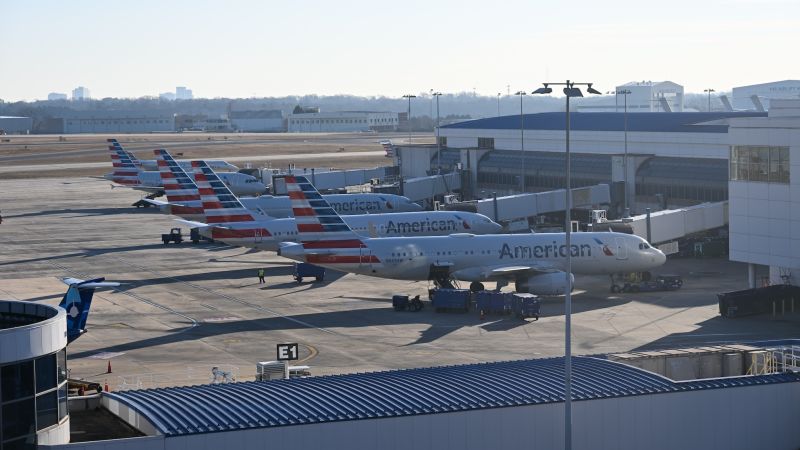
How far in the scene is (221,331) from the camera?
7150 centimetres

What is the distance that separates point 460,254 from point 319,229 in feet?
31.6

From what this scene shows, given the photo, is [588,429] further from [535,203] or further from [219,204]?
[535,203]

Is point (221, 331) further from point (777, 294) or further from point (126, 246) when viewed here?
point (126, 246)

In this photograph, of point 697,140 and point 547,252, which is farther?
point 697,140

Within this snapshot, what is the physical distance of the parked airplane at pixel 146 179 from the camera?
162750mm

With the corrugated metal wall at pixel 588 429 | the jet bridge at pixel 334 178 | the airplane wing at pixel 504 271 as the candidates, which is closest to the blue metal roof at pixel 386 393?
the corrugated metal wall at pixel 588 429

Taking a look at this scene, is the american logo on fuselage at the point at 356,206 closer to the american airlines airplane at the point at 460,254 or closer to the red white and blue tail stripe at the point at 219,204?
the red white and blue tail stripe at the point at 219,204

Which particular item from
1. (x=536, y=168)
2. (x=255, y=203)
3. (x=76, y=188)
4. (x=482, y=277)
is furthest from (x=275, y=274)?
(x=76, y=188)

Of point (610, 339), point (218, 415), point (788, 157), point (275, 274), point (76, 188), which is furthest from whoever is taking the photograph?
point (76, 188)

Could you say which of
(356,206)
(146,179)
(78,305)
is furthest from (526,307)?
(146,179)

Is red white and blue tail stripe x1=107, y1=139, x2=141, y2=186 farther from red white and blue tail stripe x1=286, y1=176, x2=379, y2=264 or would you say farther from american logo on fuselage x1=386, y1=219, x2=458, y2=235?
red white and blue tail stripe x1=286, y1=176, x2=379, y2=264

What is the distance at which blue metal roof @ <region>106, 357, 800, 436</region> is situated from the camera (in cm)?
3750

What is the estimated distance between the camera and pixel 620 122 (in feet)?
433

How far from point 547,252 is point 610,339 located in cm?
1465
